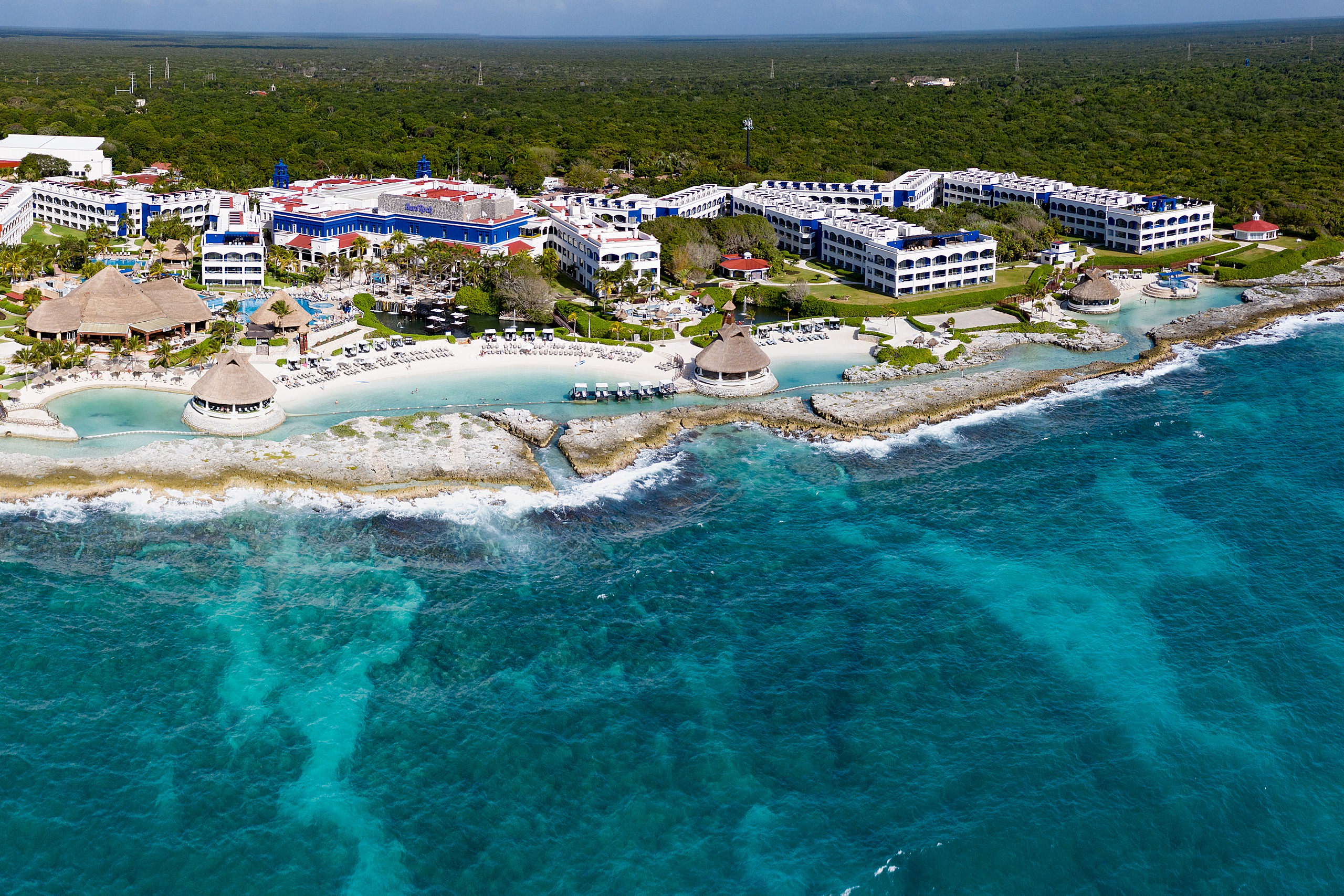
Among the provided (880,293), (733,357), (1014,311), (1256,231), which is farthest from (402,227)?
(1256,231)

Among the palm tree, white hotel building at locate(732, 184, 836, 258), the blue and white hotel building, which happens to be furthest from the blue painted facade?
the palm tree

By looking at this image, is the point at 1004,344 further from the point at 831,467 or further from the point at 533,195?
the point at 533,195

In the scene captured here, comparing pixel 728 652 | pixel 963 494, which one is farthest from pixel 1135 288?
pixel 728 652

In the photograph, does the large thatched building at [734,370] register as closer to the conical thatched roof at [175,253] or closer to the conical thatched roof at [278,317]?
the conical thatched roof at [278,317]

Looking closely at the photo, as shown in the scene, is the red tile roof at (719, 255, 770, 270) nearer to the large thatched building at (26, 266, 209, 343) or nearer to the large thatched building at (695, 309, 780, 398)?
the large thatched building at (695, 309, 780, 398)

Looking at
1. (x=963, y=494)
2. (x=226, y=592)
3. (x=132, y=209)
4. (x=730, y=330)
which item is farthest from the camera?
(x=132, y=209)

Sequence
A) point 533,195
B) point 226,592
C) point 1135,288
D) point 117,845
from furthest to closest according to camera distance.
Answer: point 533,195, point 1135,288, point 226,592, point 117,845

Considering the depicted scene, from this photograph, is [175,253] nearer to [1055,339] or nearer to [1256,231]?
[1055,339]
